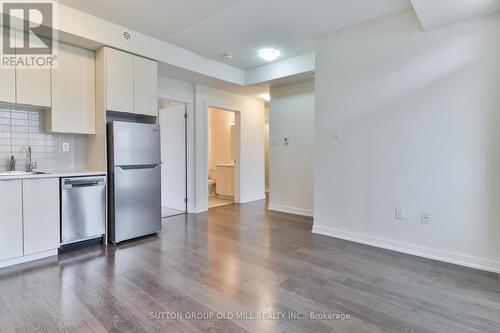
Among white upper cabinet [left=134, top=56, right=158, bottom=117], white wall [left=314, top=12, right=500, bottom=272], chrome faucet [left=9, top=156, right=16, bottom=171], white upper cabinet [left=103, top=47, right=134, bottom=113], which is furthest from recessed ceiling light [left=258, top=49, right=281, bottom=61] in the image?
chrome faucet [left=9, top=156, right=16, bottom=171]

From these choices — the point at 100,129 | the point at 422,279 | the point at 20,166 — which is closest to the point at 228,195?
the point at 100,129

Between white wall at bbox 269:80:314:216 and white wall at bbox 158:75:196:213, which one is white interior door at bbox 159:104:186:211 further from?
white wall at bbox 269:80:314:216

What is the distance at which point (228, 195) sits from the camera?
252 inches

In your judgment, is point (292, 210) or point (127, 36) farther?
point (292, 210)

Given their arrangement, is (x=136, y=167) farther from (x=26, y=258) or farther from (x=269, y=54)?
(x=269, y=54)

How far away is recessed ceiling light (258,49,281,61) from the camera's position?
401 cm

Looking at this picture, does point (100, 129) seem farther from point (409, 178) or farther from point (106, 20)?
point (409, 178)

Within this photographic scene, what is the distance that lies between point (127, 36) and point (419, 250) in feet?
14.1

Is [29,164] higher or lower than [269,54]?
lower

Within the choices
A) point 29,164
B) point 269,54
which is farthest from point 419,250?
point 29,164

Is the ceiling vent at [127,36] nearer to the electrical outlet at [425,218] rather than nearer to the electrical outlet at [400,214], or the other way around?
the electrical outlet at [400,214]

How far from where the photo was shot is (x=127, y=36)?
3316 millimetres

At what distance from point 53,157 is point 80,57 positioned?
127cm

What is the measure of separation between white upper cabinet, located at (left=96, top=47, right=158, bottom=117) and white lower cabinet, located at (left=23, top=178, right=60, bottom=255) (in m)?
1.12
